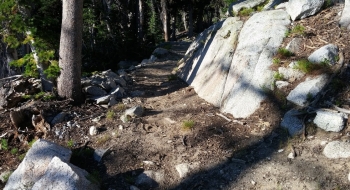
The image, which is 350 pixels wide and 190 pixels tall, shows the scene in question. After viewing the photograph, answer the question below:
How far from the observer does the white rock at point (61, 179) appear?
13.6 feet

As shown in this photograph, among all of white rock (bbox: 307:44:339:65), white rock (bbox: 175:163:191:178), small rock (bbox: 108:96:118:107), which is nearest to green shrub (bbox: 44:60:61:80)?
small rock (bbox: 108:96:118:107)

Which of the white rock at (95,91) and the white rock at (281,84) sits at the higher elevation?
the white rock at (281,84)

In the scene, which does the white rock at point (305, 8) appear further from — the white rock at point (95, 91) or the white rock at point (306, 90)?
the white rock at point (95, 91)

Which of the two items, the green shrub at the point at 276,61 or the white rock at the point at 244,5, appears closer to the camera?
the green shrub at the point at 276,61

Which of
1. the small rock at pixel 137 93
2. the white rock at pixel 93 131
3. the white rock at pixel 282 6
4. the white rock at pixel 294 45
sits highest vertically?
the white rock at pixel 282 6

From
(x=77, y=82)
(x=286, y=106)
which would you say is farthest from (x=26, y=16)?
(x=286, y=106)

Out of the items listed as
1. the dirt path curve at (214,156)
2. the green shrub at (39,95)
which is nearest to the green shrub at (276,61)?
the dirt path curve at (214,156)

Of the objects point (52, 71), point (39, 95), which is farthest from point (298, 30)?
point (39, 95)

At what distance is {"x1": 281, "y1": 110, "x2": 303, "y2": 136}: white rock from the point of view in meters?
4.95

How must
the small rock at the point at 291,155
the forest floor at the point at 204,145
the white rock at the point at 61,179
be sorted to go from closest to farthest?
the white rock at the point at 61,179
the forest floor at the point at 204,145
the small rock at the point at 291,155

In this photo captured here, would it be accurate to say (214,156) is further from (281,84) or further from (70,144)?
(70,144)

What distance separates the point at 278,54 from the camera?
246 inches

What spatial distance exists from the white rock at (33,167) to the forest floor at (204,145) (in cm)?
61

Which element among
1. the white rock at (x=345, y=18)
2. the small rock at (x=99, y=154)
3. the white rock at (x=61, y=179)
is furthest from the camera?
the white rock at (x=345, y=18)
